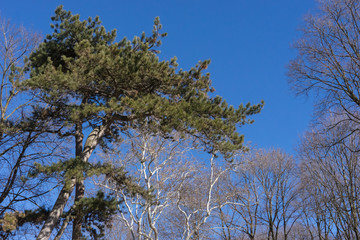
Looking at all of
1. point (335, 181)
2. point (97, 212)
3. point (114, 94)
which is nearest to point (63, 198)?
point (97, 212)

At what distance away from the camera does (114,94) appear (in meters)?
9.02

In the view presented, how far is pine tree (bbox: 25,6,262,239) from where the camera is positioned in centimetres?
744

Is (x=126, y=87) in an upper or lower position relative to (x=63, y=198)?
→ upper

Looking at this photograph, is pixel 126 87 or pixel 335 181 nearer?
pixel 126 87

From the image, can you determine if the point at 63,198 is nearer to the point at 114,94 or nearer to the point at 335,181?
the point at 114,94

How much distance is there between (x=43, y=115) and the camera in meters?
8.98

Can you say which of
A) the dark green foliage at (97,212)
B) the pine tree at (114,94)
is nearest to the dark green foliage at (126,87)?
the pine tree at (114,94)

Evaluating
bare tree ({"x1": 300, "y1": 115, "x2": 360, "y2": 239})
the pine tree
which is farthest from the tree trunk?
bare tree ({"x1": 300, "y1": 115, "x2": 360, "y2": 239})

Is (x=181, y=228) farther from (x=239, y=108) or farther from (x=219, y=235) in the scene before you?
(x=239, y=108)

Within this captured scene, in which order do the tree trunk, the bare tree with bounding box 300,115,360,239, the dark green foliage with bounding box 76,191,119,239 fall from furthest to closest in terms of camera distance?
the bare tree with bounding box 300,115,360,239
the dark green foliage with bounding box 76,191,119,239
the tree trunk

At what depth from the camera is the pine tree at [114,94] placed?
24.4 ft

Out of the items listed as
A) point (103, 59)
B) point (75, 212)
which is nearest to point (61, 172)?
point (75, 212)

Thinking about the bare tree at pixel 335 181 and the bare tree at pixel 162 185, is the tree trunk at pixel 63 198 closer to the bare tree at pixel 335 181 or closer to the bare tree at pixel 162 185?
the bare tree at pixel 162 185

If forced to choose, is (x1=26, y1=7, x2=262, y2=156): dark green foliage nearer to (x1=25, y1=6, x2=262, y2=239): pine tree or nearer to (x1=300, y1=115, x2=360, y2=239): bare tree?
(x1=25, y1=6, x2=262, y2=239): pine tree
